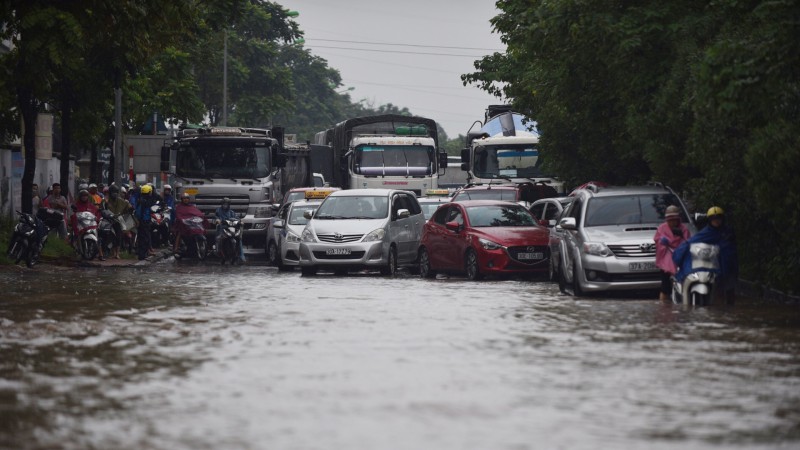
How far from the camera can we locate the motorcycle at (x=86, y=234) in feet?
107

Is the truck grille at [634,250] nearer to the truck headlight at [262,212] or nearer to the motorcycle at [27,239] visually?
the motorcycle at [27,239]

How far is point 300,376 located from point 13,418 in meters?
2.75

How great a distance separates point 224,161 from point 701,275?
21.4 m

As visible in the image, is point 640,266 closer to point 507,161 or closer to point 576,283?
point 576,283

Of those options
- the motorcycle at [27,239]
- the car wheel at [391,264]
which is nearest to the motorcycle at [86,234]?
the motorcycle at [27,239]

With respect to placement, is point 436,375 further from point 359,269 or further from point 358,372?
point 359,269

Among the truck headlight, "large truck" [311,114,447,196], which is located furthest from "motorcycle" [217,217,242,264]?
"large truck" [311,114,447,196]

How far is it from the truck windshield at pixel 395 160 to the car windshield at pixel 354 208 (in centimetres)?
1298

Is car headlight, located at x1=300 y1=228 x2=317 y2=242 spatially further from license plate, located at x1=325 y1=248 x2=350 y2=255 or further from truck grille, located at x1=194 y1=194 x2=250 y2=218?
truck grille, located at x1=194 y1=194 x2=250 y2=218

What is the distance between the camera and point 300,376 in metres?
12.0

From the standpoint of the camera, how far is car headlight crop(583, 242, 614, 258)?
21.8 meters

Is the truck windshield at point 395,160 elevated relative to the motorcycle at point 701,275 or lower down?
elevated

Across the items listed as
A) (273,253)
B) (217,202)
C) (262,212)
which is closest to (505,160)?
(262,212)

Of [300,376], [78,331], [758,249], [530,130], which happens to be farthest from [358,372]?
[530,130]
